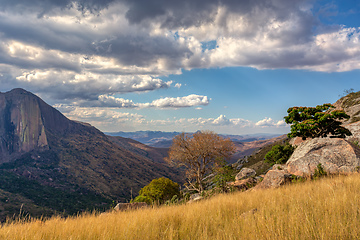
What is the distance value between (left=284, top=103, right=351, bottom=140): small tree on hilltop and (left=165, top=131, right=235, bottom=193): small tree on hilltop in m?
11.2

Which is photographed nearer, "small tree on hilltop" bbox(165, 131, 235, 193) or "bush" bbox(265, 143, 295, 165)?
"bush" bbox(265, 143, 295, 165)

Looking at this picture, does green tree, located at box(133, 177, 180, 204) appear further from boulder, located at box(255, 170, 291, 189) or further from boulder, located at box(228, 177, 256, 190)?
boulder, located at box(255, 170, 291, 189)

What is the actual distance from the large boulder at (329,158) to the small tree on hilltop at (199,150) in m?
17.5

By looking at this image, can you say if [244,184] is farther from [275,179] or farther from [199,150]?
[199,150]

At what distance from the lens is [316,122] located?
68.6 ft

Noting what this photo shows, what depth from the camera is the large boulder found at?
13.3 metres

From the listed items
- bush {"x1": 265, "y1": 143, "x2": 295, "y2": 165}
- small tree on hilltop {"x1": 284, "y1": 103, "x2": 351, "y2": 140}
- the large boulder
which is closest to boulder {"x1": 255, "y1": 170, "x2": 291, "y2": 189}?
the large boulder

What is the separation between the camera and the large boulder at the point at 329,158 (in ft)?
43.6

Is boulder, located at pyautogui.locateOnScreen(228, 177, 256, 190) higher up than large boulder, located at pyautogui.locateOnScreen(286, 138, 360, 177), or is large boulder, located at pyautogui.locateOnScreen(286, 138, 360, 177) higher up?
large boulder, located at pyautogui.locateOnScreen(286, 138, 360, 177)

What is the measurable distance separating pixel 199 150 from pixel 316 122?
54.5ft

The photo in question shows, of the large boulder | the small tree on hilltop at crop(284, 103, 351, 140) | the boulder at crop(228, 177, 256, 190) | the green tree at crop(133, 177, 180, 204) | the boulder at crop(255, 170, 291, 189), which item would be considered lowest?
the green tree at crop(133, 177, 180, 204)

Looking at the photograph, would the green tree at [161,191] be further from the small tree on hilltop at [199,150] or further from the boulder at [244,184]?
the boulder at [244,184]

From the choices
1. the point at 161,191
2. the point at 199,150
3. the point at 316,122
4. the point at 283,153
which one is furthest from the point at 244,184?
the point at 161,191

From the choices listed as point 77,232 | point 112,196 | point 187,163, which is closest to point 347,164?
point 77,232
